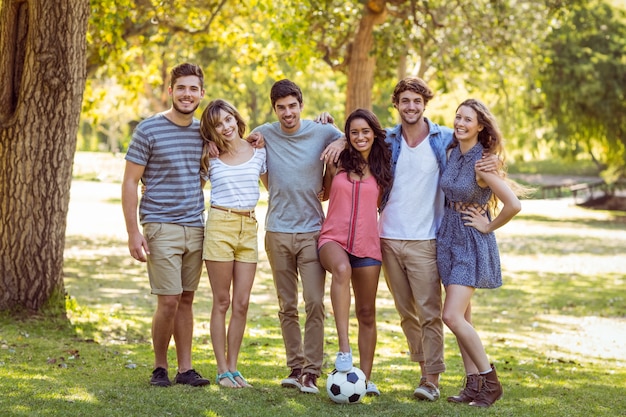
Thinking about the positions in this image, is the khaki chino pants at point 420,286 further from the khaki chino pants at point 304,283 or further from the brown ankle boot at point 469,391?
the khaki chino pants at point 304,283

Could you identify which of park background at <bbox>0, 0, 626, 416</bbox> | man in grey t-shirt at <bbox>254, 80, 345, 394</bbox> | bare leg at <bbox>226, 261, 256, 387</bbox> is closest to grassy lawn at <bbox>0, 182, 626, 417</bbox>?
park background at <bbox>0, 0, 626, 416</bbox>

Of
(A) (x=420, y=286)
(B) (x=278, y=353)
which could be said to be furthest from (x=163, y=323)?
(B) (x=278, y=353)

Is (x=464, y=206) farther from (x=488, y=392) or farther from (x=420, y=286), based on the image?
(x=488, y=392)

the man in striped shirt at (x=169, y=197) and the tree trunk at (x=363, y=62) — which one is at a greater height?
the tree trunk at (x=363, y=62)

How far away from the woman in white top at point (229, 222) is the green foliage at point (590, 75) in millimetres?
23551

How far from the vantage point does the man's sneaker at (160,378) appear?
6.14 m

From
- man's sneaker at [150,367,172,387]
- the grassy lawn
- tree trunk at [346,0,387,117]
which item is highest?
tree trunk at [346,0,387,117]

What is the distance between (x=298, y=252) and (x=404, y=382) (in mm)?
1641

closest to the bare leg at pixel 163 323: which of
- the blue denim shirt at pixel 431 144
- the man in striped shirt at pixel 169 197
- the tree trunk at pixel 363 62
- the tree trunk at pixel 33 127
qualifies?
the man in striped shirt at pixel 169 197

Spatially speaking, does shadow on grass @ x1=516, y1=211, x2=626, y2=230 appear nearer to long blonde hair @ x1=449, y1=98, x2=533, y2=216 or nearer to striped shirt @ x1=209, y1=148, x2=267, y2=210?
long blonde hair @ x1=449, y1=98, x2=533, y2=216

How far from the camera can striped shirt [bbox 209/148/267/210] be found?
6.02 m

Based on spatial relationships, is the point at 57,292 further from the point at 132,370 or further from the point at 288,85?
the point at 288,85

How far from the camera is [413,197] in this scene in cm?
603

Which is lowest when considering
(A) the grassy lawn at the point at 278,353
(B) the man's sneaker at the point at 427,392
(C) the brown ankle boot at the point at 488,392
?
(A) the grassy lawn at the point at 278,353
